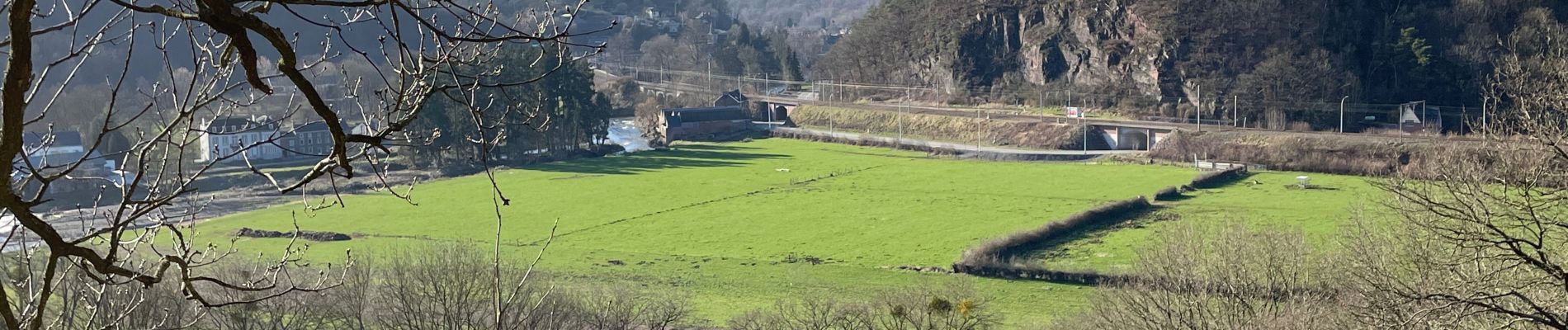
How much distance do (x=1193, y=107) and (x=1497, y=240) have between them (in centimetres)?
5115

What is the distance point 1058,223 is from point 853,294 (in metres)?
9.38

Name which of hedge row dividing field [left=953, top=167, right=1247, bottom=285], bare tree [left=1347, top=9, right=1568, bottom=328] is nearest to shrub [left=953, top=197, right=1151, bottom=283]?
hedge row dividing field [left=953, top=167, right=1247, bottom=285]

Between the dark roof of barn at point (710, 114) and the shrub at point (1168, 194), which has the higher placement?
the dark roof of barn at point (710, 114)

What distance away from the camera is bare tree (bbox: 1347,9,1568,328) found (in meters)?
9.18

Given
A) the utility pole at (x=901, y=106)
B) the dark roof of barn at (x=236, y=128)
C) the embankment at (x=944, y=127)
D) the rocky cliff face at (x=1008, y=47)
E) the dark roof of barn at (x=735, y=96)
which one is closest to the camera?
the dark roof of barn at (x=236, y=128)

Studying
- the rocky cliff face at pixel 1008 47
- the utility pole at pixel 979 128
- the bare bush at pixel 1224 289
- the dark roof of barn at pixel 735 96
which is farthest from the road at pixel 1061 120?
the bare bush at pixel 1224 289

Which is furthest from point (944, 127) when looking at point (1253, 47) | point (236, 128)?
point (236, 128)

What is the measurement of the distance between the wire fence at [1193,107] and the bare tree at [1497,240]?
3311cm

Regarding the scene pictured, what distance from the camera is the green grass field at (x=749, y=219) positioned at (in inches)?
1180

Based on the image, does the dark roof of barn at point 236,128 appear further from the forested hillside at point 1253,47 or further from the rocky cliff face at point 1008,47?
the rocky cliff face at point 1008,47

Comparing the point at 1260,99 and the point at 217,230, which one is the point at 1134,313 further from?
the point at 1260,99

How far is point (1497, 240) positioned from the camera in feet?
31.5

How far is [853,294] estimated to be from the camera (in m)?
28.1

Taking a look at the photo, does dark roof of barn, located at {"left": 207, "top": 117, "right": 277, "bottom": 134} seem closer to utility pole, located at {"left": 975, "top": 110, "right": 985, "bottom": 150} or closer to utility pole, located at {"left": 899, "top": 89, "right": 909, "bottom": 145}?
utility pole, located at {"left": 975, "top": 110, "right": 985, "bottom": 150}
